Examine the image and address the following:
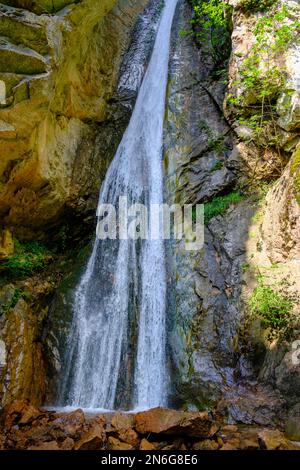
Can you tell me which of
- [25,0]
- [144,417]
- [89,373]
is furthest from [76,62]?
[144,417]

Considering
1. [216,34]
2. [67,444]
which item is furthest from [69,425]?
[216,34]

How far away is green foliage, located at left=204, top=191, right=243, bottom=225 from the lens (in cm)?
819

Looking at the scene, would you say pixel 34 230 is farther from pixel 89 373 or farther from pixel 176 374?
pixel 176 374

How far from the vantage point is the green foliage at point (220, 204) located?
322 inches

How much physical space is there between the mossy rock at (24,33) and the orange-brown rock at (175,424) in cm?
637

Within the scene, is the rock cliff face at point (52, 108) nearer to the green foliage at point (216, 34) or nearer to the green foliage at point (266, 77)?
the green foliage at point (216, 34)

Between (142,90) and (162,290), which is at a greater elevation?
(142,90)

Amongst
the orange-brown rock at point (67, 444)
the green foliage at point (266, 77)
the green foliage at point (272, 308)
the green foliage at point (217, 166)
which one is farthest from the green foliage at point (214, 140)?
the orange-brown rock at point (67, 444)

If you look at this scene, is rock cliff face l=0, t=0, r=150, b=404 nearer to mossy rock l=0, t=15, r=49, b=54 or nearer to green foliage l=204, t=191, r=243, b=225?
mossy rock l=0, t=15, r=49, b=54

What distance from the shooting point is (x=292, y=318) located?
18.8ft

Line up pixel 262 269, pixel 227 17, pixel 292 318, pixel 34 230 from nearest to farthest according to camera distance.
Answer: pixel 292 318 < pixel 262 269 < pixel 34 230 < pixel 227 17

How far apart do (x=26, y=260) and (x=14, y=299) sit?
3.62 feet

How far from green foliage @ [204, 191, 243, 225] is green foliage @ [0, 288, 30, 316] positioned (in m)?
4.26
